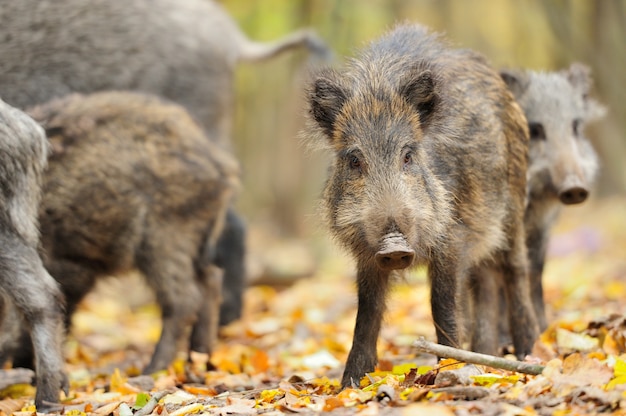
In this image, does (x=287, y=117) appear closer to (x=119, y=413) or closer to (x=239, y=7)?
(x=239, y=7)

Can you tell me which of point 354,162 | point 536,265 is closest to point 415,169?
point 354,162

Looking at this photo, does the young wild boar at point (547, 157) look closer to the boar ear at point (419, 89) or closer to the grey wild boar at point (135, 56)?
the boar ear at point (419, 89)

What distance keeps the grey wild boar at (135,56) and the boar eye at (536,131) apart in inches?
115

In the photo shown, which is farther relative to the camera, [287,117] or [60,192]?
[287,117]

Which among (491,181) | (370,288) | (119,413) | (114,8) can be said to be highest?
(114,8)

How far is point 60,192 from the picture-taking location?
5.76 meters

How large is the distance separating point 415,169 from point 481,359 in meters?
0.91

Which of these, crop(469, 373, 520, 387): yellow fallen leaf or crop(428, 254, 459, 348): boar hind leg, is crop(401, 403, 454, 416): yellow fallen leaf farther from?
crop(428, 254, 459, 348): boar hind leg

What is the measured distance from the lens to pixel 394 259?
375 centimetres

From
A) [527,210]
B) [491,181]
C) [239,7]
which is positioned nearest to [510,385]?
[491,181]

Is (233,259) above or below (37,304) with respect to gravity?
above

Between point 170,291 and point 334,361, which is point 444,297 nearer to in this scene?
point 334,361

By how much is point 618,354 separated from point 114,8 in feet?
16.4

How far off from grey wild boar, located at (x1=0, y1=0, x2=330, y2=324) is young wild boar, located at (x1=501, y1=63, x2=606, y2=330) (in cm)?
289
